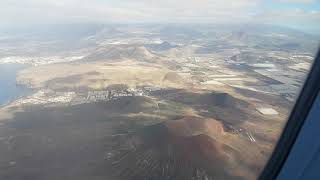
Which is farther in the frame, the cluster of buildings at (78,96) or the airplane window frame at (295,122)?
the cluster of buildings at (78,96)

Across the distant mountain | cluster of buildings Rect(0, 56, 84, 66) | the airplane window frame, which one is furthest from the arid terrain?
cluster of buildings Rect(0, 56, 84, 66)

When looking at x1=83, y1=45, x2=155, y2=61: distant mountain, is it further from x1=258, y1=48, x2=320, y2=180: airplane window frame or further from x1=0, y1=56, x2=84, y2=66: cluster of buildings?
x1=258, y1=48, x2=320, y2=180: airplane window frame

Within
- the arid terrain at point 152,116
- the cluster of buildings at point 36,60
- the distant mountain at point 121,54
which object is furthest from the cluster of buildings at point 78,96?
the cluster of buildings at point 36,60

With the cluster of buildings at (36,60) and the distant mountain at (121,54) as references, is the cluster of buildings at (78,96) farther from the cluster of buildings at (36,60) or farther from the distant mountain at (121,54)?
the cluster of buildings at (36,60)

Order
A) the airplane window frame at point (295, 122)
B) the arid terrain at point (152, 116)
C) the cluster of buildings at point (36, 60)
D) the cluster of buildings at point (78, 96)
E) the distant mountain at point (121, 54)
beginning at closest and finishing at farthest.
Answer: the airplane window frame at point (295, 122) → the arid terrain at point (152, 116) → the cluster of buildings at point (78, 96) → the distant mountain at point (121, 54) → the cluster of buildings at point (36, 60)

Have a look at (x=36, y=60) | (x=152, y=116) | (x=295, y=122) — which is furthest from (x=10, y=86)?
(x=295, y=122)

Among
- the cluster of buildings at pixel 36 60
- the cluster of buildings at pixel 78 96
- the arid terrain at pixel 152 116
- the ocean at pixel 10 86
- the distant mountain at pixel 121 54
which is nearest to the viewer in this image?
the arid terrain at pixel 152 116

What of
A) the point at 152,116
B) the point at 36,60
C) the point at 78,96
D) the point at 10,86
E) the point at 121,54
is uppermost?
the point at 152,116

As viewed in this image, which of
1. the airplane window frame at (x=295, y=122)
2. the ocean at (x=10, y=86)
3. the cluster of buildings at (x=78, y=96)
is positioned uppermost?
the airplane window frame at (x=295, y=122)

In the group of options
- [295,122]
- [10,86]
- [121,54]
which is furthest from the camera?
[121,54]

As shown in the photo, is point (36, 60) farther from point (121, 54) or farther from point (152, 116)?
point (152, 116)
